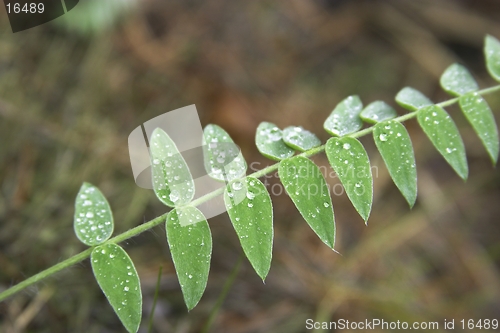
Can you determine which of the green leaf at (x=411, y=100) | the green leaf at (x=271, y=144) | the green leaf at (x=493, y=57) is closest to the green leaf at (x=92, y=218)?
the green leaf at (x=271, y=144)

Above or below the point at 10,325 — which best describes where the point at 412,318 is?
below

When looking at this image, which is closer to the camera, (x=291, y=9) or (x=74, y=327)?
(x=74, y=327)

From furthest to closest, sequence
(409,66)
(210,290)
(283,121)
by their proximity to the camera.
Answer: (409,66)
(283,121)
(210,290)

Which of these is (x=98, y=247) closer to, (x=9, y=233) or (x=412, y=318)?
(x=9, y=233)

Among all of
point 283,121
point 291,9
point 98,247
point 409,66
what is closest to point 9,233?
point 98,247

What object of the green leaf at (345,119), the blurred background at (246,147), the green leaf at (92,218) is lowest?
the blurred background at (246,147)

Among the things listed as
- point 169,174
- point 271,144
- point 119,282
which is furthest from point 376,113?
point 119,282

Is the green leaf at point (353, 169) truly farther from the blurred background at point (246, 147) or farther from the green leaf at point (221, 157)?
the blurred background at point (246, 147)
